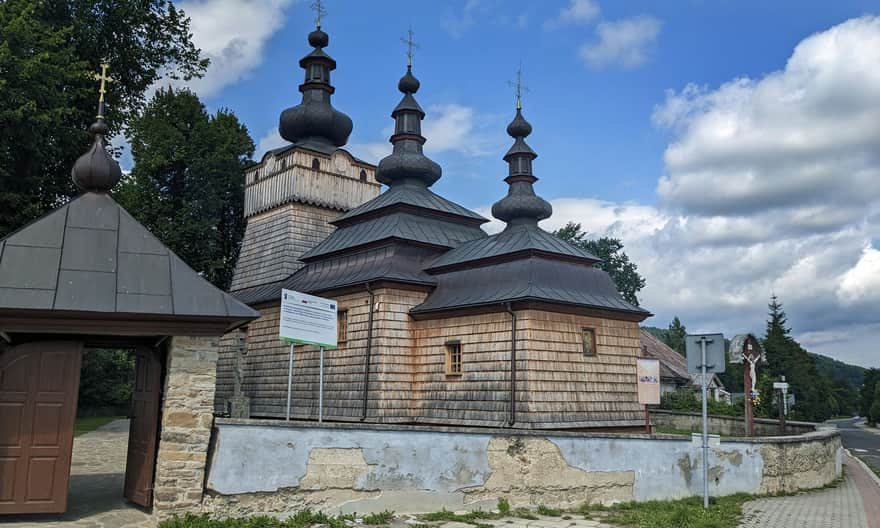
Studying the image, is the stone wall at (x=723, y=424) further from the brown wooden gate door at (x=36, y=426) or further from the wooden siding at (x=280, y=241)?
the brown wooden gate door at (x=36, y=426)

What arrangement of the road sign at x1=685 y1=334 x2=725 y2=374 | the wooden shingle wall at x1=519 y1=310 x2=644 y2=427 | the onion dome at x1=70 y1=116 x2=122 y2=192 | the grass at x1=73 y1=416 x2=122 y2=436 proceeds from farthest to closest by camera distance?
the grass at x1=73 y1=416 x2=122 y2=436
the wooden shingle wall at x1=519 y1=310 x2=644 y2=427
the road sign at x1=685 y1=334 x2=725 y2=374
the onion dome at x1=70 y1=116 x2=122 y2=192

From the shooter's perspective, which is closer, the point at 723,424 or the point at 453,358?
the point at 453,358

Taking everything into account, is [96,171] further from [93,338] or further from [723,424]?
[723,424]

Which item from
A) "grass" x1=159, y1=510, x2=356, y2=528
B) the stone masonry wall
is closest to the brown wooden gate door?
the stone masonry wall

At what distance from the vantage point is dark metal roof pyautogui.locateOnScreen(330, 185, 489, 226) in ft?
72.8

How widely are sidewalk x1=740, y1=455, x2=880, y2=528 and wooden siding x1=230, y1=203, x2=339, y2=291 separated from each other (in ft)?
57.2

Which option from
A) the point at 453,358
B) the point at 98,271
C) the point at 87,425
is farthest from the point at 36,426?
the point at 87,425

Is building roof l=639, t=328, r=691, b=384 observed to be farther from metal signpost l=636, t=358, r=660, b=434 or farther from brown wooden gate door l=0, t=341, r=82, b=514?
brown wooden gate door l=0, t=341, r=82, b=514

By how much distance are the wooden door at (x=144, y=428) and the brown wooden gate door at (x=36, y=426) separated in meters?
0.87

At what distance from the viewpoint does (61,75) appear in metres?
19.2

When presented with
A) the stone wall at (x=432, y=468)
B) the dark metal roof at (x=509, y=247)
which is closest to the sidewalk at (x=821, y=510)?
the stone wall at (x=432, y=468)

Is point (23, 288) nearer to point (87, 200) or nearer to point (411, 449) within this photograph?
point (87, 200)

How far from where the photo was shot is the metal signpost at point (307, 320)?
1131 cm

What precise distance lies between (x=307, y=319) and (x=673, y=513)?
6.19 meters
